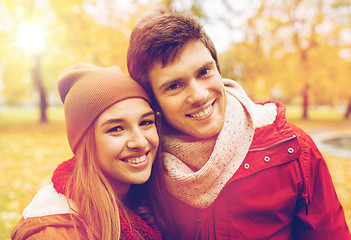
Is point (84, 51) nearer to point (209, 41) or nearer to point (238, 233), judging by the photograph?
Result: point (209, 41)

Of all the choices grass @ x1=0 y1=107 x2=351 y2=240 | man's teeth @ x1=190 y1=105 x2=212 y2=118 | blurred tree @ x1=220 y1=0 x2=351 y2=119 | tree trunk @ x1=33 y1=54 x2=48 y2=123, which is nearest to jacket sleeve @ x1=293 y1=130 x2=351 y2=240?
man's teeth @ x1=190 y1=105 x2=212 y2=118

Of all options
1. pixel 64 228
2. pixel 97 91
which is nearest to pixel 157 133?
pixel 97 91

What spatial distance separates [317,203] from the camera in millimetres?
1801

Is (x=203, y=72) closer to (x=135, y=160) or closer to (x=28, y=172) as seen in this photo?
(x=135, y=160)

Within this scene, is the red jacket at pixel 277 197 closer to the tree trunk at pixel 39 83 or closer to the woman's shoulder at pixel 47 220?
the woman's shoulder at pixel 47 220

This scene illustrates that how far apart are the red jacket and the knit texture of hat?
0.95 m

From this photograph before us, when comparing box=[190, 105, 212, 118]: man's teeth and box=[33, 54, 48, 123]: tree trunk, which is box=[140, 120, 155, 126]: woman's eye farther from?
box=[33, 54, 48, 123]: tree trunk

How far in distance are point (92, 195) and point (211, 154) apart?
0.88m

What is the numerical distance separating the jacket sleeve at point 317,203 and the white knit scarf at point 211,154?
37 centimetres

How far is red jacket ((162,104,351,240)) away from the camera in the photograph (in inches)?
69.3

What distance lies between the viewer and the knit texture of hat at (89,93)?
1.83 metres

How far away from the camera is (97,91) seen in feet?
6.07

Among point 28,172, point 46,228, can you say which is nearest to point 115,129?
point 46,228

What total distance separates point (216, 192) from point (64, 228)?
1015mm
